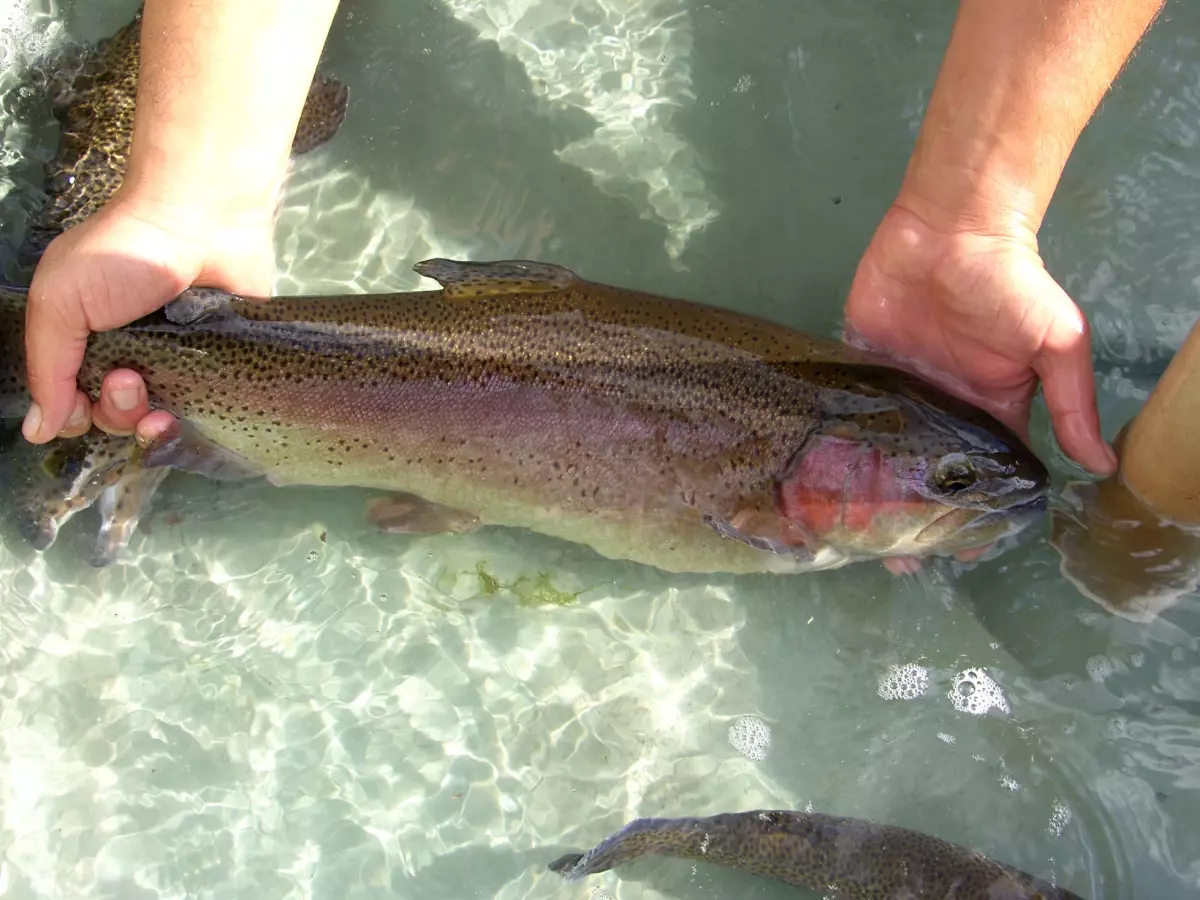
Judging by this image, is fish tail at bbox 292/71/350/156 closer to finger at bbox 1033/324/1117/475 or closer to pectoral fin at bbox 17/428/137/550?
pectoral fin at bbox 17/428/137/550

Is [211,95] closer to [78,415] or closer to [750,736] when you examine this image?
[78,415]

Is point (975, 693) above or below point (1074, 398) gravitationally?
below

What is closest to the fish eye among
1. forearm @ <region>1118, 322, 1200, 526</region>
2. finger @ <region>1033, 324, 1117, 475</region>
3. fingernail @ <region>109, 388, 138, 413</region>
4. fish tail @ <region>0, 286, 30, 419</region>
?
finger @ <region>1033, 324, 1117, 475</region>

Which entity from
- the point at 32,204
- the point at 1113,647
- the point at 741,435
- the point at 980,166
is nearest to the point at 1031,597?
the point at 1113,647

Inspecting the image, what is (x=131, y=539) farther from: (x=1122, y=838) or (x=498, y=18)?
(x=1122, y=838)

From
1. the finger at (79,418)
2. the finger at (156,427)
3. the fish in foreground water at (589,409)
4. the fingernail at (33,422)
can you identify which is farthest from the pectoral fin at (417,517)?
the fingernail at (33,422)

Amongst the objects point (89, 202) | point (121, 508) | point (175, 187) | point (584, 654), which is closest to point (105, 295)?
point (175, 187)
